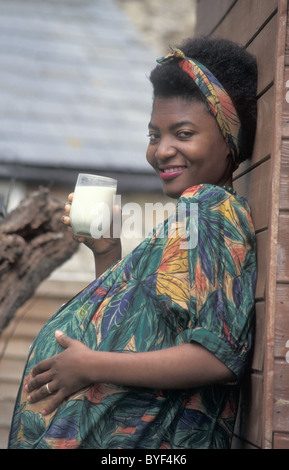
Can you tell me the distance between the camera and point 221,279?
6.06 feet

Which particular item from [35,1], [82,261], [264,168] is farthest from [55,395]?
[35,1]

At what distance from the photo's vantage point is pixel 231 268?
1895 mm

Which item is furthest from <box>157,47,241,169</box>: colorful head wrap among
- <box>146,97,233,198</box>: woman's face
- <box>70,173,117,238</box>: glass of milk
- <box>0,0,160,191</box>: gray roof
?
<box>0,0,160,191</box>: gray roof

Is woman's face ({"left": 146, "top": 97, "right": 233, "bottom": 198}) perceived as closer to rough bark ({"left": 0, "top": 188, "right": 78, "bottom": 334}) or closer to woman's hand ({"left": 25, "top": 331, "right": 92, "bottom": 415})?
woman's hand ({"left": 25, "top": 331, "right": 92, "bottom": 415})

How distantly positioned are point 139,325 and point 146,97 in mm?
6985

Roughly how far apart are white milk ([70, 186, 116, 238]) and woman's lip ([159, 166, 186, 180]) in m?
0.30

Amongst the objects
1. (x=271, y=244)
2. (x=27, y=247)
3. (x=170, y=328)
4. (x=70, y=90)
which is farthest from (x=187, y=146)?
(x=70, y=90)

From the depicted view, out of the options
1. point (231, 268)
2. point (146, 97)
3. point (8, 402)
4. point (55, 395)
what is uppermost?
point (146, 97)

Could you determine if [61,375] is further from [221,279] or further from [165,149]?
[165,149]

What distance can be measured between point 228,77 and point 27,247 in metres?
2.53

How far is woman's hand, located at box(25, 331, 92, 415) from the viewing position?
73.2 inches

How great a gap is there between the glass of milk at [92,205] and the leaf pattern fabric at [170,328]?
1.31 feet
